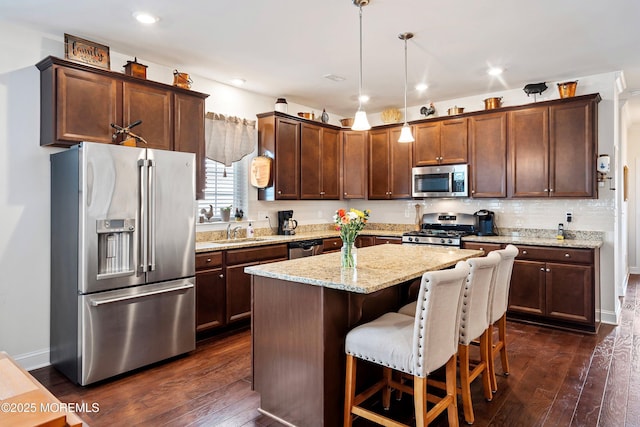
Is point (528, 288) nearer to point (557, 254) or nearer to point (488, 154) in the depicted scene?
point (557, 254)

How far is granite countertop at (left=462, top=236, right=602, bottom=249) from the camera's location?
159 inches

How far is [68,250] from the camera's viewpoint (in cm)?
300

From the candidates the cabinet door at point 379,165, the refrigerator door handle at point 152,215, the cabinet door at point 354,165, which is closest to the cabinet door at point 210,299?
the refrigerator door handle at point 152,215

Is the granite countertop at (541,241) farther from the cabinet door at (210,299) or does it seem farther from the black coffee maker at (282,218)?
the cabinet door at (210,299)

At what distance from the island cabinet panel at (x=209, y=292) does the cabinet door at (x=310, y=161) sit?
1.77 meters

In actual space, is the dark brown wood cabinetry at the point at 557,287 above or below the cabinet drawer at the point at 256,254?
below

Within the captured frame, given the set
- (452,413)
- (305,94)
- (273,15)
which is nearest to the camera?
(452,413)

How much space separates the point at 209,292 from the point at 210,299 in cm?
7

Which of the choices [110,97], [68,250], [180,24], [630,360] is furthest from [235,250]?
[630,360]

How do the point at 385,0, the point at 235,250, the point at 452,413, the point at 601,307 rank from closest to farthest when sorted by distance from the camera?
the point at 452,413 → the point at 385,0 → the point at 235,250 → the point at 601,307

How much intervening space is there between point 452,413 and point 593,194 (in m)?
3.29

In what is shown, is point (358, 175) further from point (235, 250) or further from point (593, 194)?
point (593, 194)

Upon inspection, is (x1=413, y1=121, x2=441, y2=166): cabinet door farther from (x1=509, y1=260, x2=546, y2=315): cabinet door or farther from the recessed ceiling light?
the recessed ceiling light

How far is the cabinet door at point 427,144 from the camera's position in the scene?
5.28 meters
